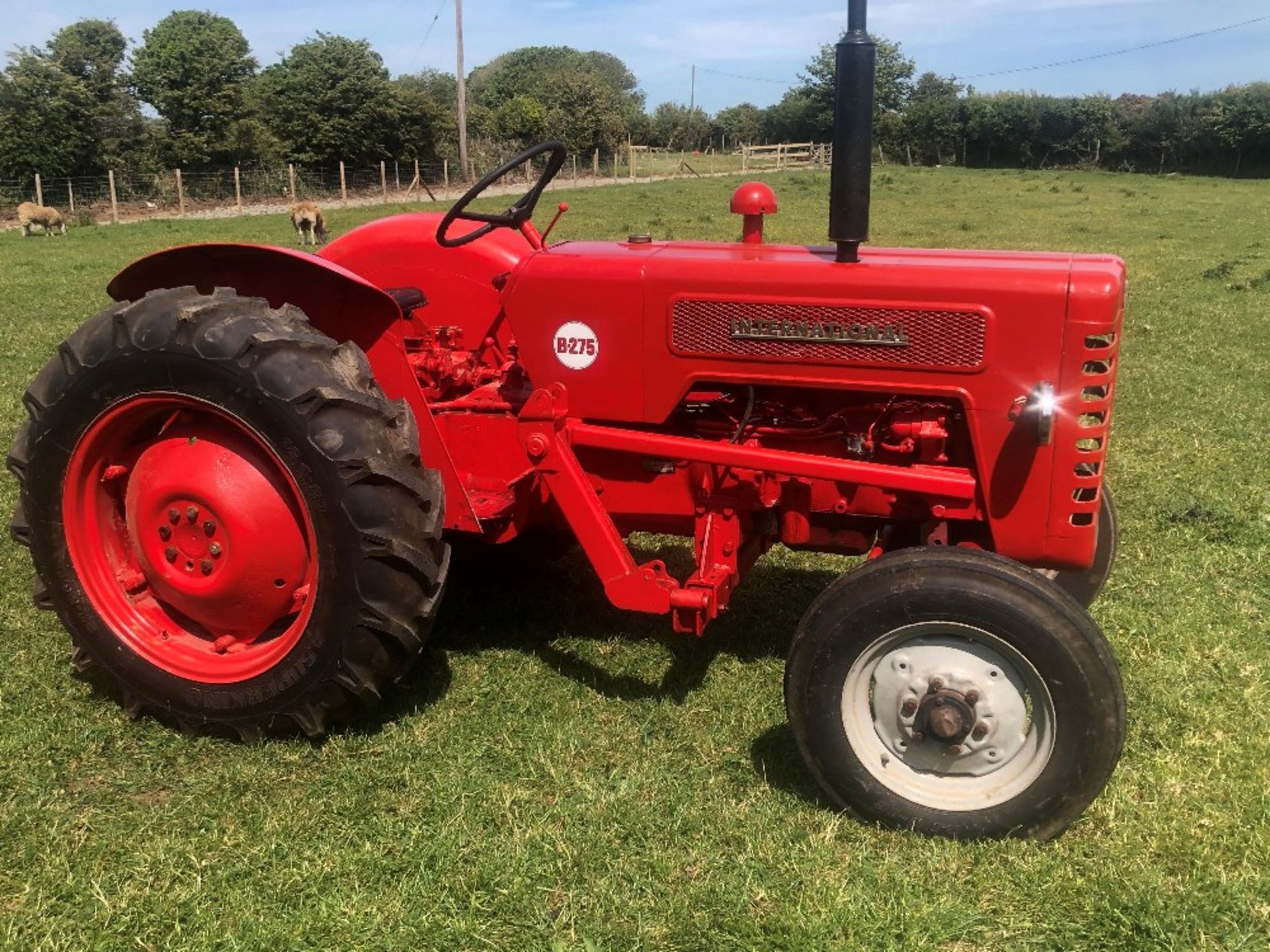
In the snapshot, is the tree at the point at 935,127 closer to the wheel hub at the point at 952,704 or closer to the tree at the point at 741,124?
the tree at the point at 741,124

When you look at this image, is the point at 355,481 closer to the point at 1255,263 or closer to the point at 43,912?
the point at 43,912

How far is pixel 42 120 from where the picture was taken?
3148cm

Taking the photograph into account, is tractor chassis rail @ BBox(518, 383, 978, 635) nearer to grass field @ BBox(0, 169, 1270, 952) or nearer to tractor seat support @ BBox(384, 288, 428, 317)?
grass field @ BBox(0, 169, 1270, 952)

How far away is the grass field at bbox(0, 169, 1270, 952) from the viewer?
251 centimetres

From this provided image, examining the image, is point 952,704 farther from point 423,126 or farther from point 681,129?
point 681,129

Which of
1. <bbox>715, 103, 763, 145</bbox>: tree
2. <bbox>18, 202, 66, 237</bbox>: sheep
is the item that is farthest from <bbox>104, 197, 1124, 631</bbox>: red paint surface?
<bbox>715, 103, 763, 145</bbox>: tree

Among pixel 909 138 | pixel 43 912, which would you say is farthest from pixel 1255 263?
pixel 909 138

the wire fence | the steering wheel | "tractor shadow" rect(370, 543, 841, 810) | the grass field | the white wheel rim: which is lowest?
the grass field

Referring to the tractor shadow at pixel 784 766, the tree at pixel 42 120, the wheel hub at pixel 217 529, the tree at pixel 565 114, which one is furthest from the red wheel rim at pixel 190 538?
the tree at pixel 565 114

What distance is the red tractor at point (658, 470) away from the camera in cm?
271

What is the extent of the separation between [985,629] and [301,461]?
6.13ft

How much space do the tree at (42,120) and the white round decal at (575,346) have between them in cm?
3392

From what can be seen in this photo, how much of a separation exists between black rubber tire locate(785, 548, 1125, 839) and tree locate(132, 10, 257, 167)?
3867 cm

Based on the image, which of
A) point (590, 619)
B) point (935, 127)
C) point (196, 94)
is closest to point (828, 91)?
point (935, 127)
